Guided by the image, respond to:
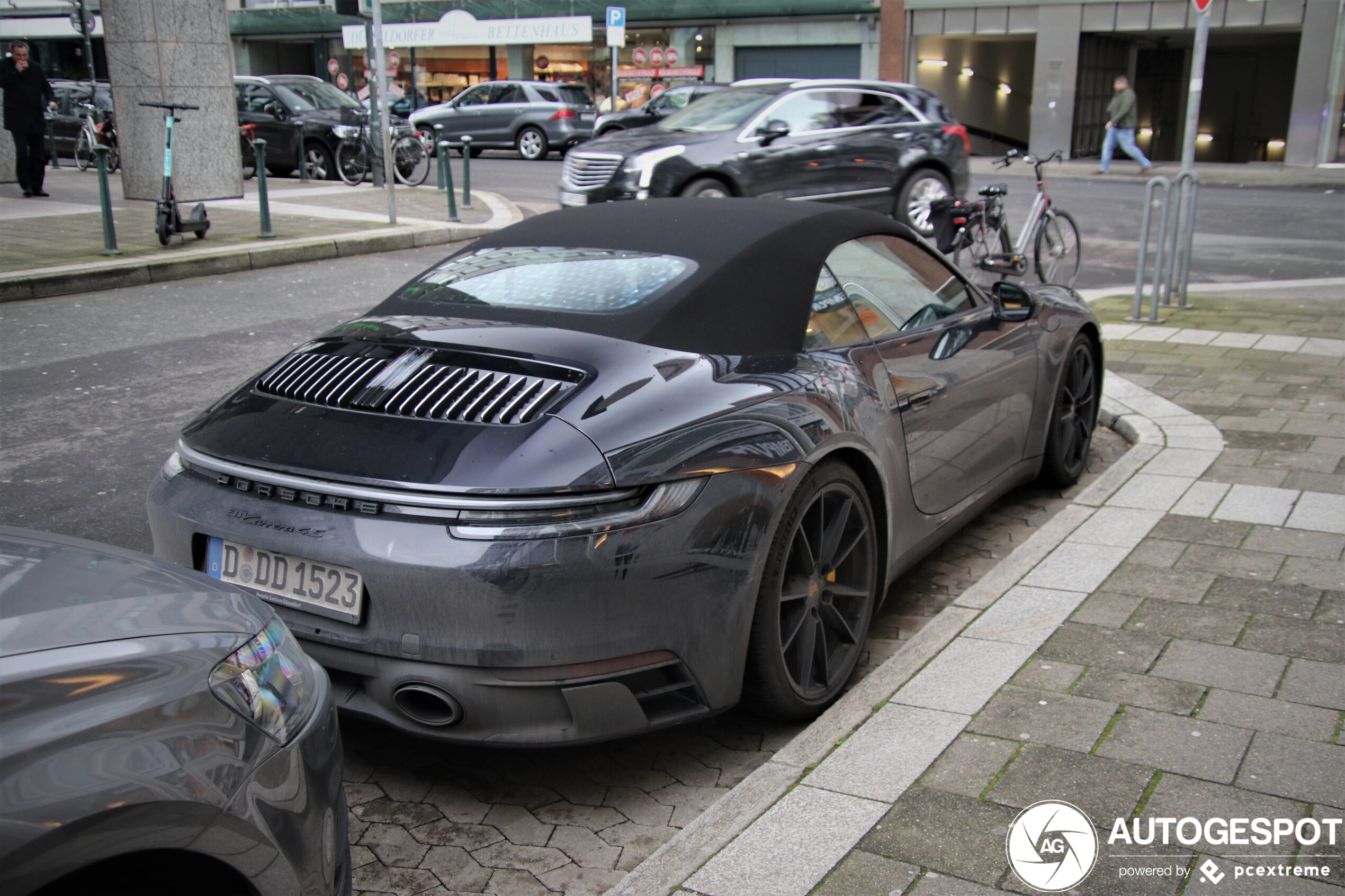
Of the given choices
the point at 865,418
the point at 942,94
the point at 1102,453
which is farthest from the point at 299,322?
the point at 942,94

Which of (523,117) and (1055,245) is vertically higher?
(523,117)

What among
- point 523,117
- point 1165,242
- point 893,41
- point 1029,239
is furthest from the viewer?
point 893,41

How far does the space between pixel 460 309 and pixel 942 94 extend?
3202cm

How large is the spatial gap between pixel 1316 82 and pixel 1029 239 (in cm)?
2065

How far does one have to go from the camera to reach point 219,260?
36.1ft

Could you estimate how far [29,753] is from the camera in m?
1.53

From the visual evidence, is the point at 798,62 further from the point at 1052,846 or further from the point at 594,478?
the point at 1052,846

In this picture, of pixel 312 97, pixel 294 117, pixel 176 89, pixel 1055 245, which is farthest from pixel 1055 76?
pixel 176 89

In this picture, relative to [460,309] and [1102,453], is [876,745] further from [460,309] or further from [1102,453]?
[1102,453]

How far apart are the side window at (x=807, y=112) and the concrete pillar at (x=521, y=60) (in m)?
27.6

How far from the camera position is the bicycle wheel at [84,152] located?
74.0 ft

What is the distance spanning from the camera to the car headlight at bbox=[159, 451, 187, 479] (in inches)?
126

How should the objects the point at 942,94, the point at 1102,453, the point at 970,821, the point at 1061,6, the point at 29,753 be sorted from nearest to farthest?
the point at 29,753, the point at 970,821, the point at 1102,453, the point at 1061,6, the point at 942,94

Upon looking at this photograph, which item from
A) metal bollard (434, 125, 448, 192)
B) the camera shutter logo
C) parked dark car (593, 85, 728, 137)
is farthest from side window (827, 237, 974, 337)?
parked dark car (593, 85, 728, 137)
